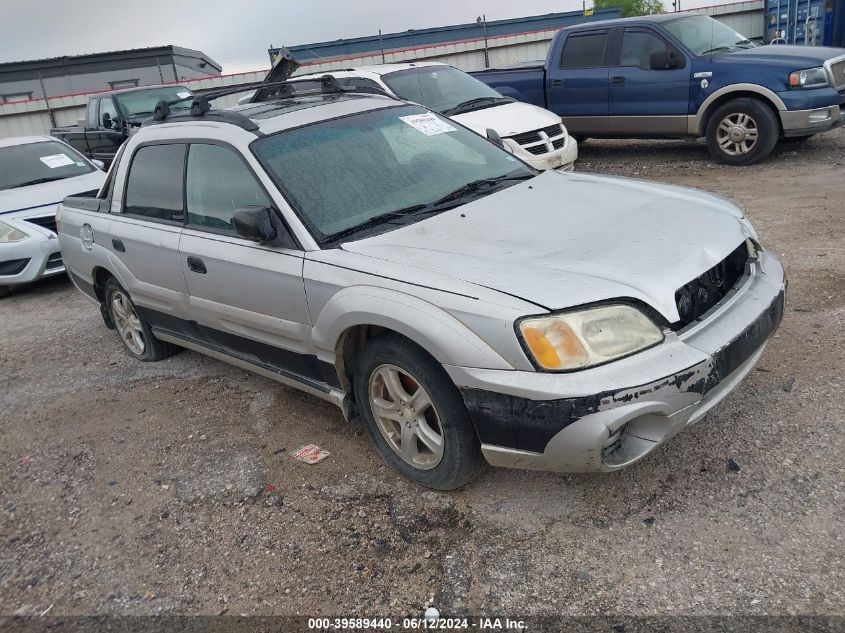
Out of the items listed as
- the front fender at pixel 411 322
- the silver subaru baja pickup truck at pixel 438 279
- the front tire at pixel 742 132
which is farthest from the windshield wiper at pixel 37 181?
the front tire at pixel 742 132

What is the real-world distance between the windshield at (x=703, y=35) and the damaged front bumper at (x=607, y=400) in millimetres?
7338

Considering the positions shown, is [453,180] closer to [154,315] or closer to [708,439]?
[708,439]

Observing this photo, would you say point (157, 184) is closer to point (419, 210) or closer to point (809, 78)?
point (419, 210)

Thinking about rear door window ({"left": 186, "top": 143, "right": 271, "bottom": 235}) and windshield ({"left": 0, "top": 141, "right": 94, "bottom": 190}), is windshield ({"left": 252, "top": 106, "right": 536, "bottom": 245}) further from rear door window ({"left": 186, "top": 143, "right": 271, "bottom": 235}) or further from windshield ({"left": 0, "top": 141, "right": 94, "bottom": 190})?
windshield ({"left": 0, "top": 141, "right": 94, "bottom": 190})

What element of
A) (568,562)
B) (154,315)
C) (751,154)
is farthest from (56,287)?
(751,154)

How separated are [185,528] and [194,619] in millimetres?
622

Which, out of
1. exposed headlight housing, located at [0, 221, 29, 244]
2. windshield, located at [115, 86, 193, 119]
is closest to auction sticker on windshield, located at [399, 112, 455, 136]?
exposed headlight housing, located at [0, 221, 29, 244]

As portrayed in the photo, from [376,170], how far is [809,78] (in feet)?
22.2

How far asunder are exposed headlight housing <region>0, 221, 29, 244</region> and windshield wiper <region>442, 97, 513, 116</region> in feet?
15.8

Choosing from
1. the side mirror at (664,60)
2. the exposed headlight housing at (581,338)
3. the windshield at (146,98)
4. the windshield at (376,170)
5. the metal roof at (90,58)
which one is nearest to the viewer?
the exposed headlight housing at (581,338)

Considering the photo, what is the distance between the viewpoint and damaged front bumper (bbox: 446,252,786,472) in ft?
8.27

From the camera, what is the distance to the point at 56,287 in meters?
8.11

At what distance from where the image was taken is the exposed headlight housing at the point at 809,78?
8.14 meters

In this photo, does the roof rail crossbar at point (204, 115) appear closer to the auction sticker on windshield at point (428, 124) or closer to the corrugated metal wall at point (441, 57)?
the auction sticker on windshield at point (428, 124)
